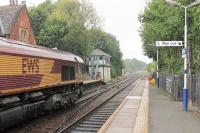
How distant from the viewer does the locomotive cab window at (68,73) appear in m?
22.2

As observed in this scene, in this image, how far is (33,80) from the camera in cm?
1680

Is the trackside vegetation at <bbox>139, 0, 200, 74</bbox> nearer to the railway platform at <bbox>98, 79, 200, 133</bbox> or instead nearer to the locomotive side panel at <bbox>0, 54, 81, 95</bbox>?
the railway platform at <bbox>98, 79, 200, 133</bbox>

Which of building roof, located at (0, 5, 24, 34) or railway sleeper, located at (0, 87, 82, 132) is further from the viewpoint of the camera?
building roof, located at (0, 5, 24, 34)

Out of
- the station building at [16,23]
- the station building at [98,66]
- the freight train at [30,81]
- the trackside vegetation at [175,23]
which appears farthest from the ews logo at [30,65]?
the station building at [98,66]

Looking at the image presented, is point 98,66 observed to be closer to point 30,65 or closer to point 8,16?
point 8,16

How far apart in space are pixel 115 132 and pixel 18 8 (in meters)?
33.7

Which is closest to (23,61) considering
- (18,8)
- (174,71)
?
(174,71)

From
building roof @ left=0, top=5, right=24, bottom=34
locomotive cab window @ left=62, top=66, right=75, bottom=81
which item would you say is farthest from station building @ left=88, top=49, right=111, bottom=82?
locomotive cab window @ left=62, top=66, right=75, bottom=81

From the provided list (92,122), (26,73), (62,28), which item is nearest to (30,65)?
(26,73)

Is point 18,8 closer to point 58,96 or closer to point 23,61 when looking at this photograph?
point 58,96

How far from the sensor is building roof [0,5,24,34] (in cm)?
4247

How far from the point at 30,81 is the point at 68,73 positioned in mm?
6794

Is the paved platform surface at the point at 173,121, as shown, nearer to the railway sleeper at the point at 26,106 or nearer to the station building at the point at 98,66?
the railway sleeper at the point at 26,106

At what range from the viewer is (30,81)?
16438mm
